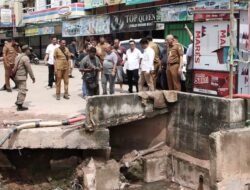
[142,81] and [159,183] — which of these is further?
[142,81]

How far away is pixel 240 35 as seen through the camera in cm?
808

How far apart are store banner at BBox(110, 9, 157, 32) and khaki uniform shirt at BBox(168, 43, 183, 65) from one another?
36.0ft

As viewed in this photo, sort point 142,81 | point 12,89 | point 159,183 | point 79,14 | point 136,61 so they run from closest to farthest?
point 159,183 < point 142,81 < point 136,61 < point 12,89 < point 79,14

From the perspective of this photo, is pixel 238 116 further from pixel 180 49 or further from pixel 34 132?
pixel 34 132

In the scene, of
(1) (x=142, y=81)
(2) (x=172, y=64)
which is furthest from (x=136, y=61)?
(2) (x=172, y=64)

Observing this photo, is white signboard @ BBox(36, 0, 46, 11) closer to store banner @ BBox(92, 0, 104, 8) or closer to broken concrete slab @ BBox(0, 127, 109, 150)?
store banner @ BBox(92, 0, 104, 8)

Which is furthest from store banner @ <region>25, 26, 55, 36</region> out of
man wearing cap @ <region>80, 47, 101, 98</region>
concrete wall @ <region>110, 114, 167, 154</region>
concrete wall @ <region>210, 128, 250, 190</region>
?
concrete wall @ <region>210, 128, 250, 190</region>

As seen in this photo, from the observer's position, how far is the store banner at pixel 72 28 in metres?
28.9

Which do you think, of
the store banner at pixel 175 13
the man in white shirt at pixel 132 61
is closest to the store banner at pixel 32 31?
the store banner at pixel 175 13

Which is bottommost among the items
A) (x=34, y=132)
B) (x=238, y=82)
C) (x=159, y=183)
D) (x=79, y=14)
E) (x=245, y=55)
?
(x=159, y=183)

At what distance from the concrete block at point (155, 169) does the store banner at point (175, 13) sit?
9.79 m

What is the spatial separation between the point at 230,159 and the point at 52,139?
3.01 m

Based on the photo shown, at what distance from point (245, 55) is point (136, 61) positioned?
4.21 metres

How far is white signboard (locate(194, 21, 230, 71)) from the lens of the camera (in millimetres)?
8484
